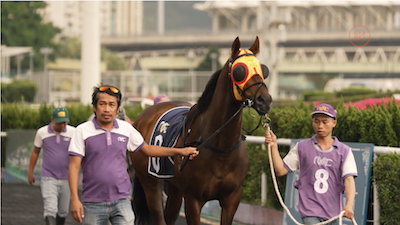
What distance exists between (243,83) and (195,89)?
3812 cm

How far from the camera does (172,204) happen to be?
722 cm

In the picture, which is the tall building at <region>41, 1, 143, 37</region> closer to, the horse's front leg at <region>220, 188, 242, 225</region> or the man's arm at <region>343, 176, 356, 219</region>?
the horse's front leg at <region>220, 188, 242, 225</region>

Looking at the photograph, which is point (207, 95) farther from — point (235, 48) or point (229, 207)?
point (229, 207)

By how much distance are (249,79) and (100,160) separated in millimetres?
1435

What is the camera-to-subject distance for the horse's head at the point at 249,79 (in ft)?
17.0

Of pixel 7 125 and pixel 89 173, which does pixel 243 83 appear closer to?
pixel 89 173

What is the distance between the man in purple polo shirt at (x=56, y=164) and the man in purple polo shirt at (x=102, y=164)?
9.70ft

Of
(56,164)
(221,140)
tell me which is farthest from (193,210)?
(56,164)

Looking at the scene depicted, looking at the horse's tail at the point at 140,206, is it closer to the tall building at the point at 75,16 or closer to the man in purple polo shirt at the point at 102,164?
the man in purple polo shirt at the point at 102,164

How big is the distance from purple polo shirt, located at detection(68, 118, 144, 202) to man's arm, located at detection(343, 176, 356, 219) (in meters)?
1.59

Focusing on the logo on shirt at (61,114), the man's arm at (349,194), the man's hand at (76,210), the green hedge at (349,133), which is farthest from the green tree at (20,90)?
the man's arm at (349,194)

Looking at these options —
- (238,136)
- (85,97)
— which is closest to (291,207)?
(238,136)

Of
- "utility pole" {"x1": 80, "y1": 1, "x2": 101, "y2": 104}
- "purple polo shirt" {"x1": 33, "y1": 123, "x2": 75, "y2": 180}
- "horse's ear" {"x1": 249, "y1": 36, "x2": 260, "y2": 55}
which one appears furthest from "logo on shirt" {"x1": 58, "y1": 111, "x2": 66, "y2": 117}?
"utility pole" {"x1": 80, "y1": 1, "x2": 101, "y2": 104}

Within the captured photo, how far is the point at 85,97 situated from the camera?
2464 centimetres
